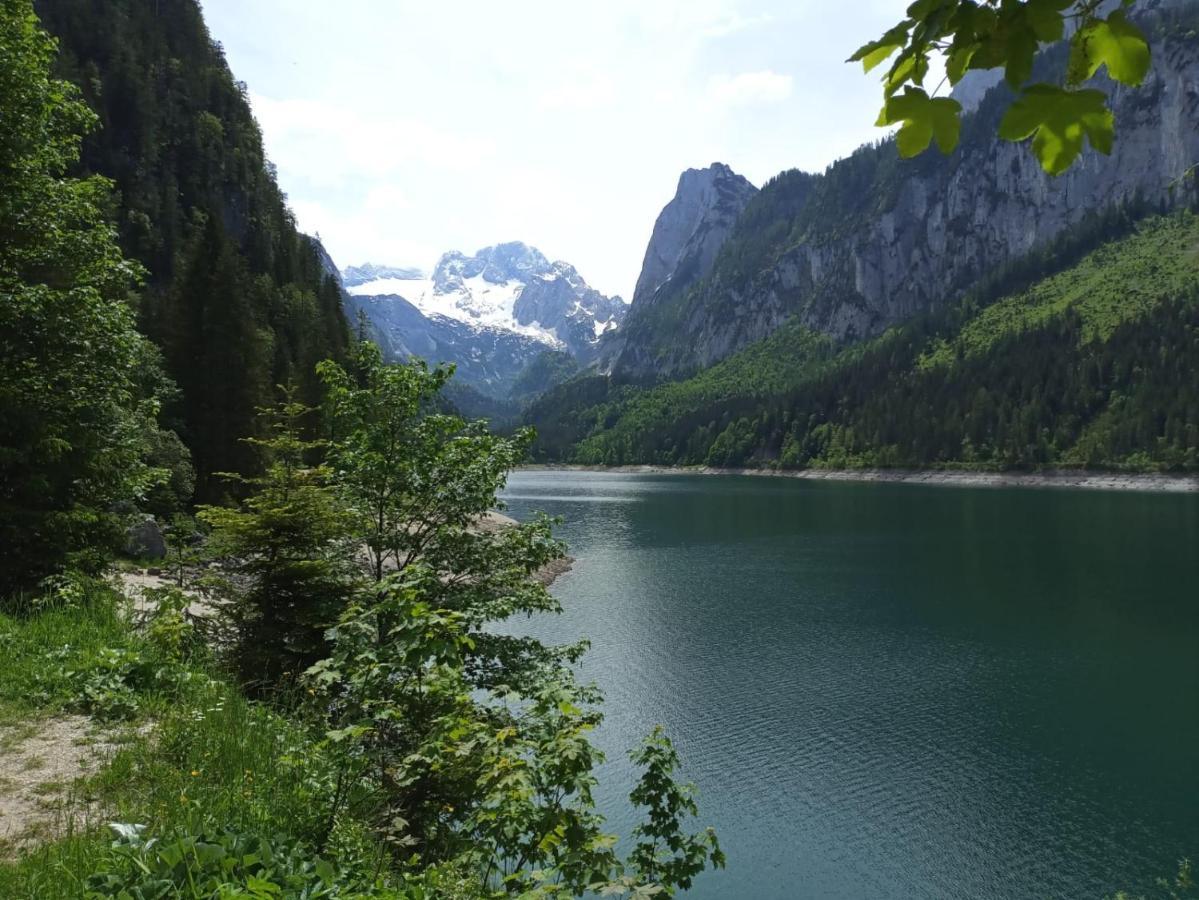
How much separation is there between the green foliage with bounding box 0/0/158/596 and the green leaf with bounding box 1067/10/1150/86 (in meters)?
14.2

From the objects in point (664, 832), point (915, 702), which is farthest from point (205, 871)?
point (915, 702)

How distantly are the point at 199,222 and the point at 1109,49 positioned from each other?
96.0m

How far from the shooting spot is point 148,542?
3067cm

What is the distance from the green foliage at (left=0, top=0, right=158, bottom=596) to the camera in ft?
39.3

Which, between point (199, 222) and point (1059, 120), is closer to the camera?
point (1059, 120)

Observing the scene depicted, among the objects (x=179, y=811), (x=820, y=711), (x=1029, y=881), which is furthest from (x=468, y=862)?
(x=820, y=711)

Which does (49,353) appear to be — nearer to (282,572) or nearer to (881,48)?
(282,572)

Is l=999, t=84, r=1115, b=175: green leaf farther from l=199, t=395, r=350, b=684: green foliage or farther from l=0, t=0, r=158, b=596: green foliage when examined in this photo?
l=0, t=0, r=158, b=596: green foliage

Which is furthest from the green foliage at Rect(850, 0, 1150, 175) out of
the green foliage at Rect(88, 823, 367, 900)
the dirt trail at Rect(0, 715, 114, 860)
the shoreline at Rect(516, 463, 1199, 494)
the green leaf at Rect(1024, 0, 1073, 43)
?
the shoreline at Rect(516, 463, 1199, 494)

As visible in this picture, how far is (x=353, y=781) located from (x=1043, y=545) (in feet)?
226

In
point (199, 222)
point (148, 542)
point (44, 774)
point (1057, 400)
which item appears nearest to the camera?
point (44, 774)

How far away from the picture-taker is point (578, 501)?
372 feet

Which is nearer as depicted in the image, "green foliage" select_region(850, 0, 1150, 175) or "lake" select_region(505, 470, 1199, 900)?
"green foliage" select_region(850, 0, 1150, 175)

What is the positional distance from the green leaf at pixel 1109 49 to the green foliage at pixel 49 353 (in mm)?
14220
